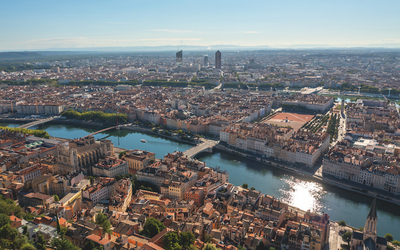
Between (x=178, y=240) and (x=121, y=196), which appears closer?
(x=178, y=240)

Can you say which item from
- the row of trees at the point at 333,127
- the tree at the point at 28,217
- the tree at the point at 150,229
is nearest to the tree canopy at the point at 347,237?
the tree at the point at 150,229

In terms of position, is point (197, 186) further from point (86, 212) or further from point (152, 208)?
point (86, 212)

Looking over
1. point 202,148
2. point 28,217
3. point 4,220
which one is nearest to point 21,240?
point 4,220

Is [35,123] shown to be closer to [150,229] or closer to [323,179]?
[150,229]

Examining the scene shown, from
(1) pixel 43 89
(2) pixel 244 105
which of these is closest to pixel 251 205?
(2) pixel 244 105

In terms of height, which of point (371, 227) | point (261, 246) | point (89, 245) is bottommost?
point (261, 246)
